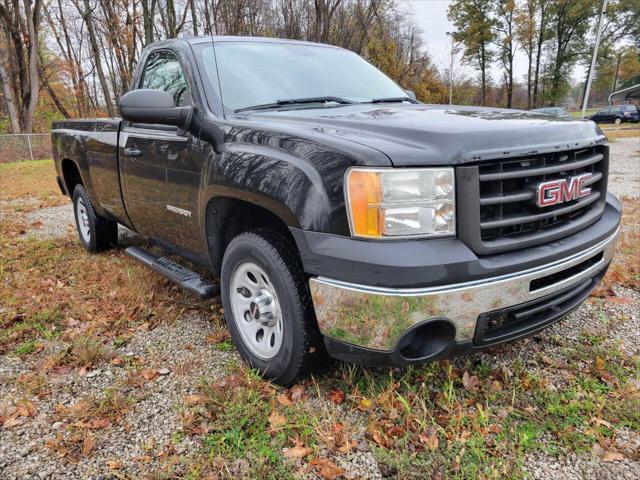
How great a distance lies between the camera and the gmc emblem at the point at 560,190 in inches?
81.2

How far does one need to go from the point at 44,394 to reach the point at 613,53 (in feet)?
156

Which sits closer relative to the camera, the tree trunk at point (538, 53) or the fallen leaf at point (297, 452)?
the fallen leaf at point (297, 452)

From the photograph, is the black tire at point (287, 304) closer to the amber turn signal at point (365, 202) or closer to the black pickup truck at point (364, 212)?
the black pickup truck at point (364, 212)

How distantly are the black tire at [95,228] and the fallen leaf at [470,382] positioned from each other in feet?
12.2

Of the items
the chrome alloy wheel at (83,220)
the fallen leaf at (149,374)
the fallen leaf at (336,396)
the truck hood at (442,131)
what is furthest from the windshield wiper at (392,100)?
the chrome alloy wheel at (83,220)

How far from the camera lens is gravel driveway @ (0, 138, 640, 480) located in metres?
1.95

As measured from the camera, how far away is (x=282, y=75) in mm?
3129

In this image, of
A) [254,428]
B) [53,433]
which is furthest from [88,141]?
[254,428]

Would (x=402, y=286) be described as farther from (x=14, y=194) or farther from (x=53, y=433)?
(x=14, y=194)

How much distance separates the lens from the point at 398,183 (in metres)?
1.86

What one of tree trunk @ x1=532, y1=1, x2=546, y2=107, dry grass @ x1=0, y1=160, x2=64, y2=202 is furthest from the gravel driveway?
tree trunk @ x1=532, y1=1, x2=546, y2=107

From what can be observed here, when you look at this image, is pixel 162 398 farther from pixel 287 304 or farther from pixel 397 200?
pixel 397 200

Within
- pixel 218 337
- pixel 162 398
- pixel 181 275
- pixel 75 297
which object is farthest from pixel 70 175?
pixel 162 398

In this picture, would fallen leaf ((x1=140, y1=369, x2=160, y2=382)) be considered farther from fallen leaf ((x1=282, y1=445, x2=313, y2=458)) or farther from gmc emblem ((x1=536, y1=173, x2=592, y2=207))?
gmc emblem ((x1=536, y1=173, x2=592, y2=207))
